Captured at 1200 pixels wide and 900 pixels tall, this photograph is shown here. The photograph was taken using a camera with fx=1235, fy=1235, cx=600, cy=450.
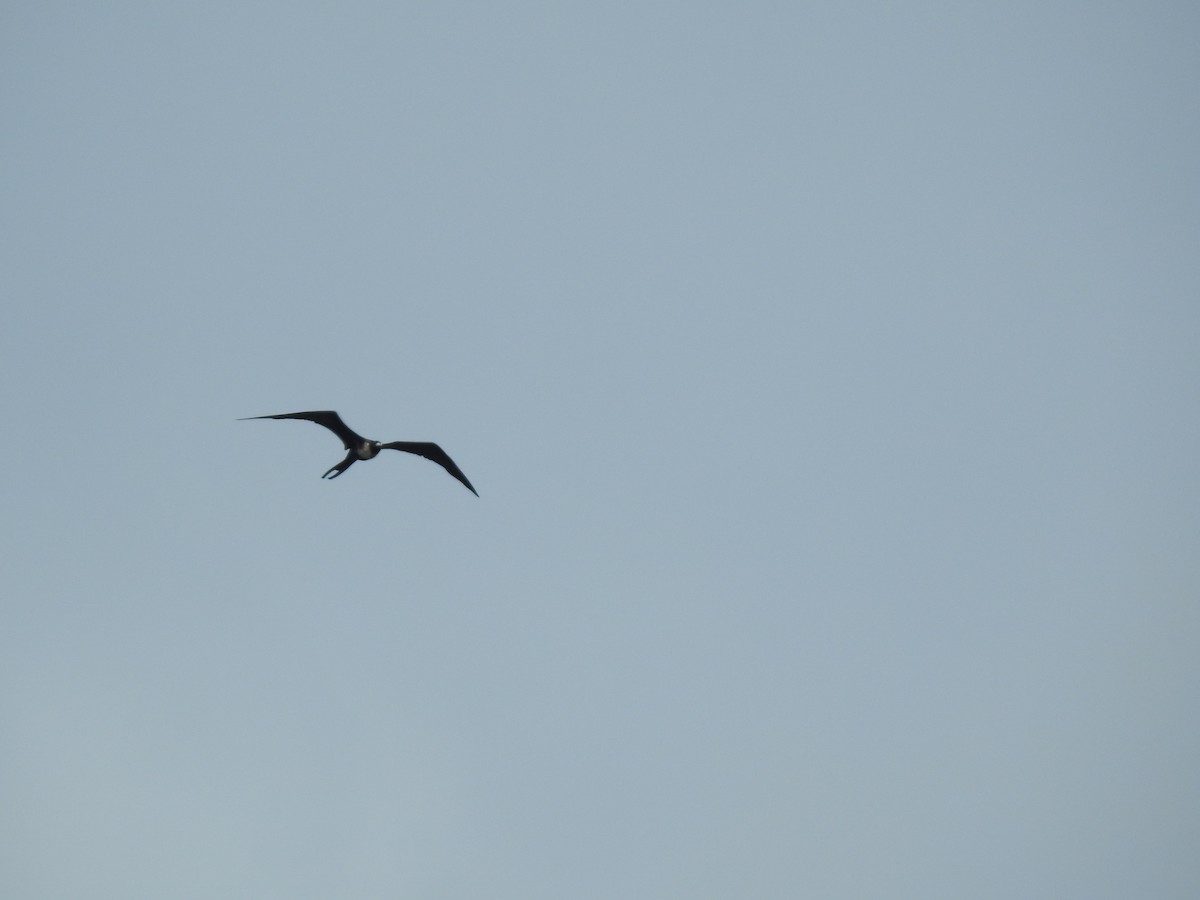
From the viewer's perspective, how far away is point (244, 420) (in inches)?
1170

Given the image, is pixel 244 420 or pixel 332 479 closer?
pixel 244 420

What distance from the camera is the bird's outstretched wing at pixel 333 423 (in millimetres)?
32281

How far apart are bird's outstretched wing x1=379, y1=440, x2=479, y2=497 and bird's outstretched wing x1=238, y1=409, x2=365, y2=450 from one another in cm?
78

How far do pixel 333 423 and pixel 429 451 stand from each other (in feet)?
8.73

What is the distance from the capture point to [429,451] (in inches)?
1321

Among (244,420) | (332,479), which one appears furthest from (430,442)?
(244,420)

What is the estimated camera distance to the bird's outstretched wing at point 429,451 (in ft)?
109

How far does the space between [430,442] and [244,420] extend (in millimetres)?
5389

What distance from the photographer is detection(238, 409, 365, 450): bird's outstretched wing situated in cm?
3228

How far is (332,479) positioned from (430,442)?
2776mm

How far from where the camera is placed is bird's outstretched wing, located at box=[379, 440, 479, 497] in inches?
1313

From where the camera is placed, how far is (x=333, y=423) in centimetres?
3312

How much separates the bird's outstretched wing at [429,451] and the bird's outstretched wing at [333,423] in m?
0.78

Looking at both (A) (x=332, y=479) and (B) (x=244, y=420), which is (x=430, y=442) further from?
(B) (x=244, y=420)
